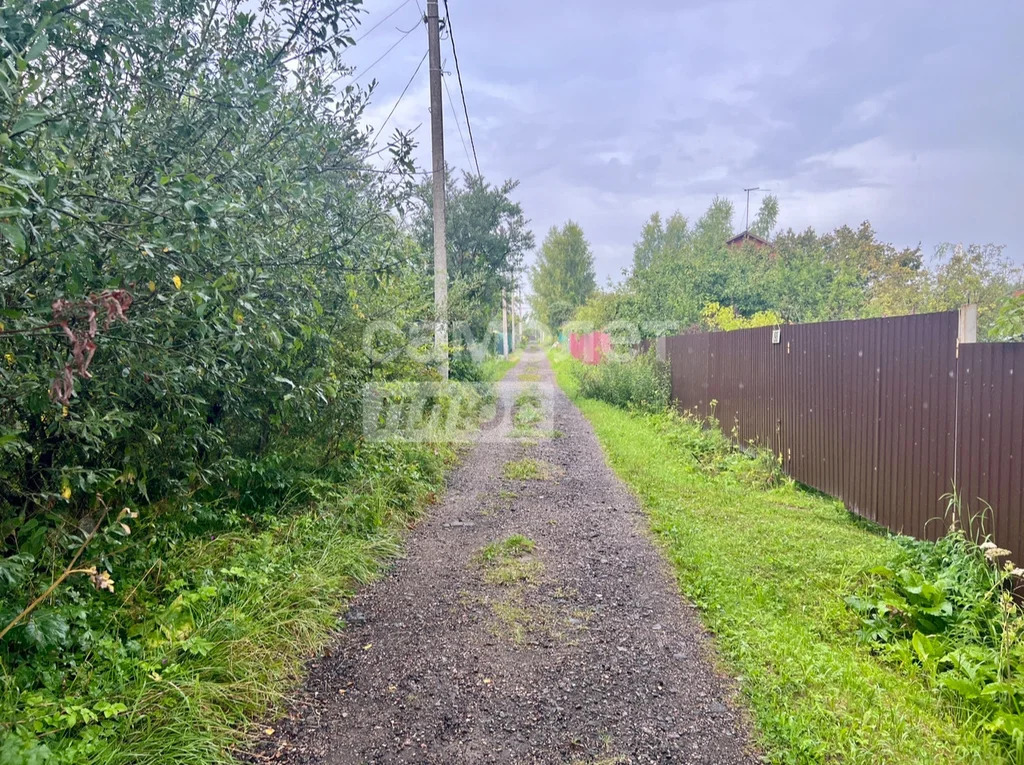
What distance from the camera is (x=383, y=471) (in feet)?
16.7

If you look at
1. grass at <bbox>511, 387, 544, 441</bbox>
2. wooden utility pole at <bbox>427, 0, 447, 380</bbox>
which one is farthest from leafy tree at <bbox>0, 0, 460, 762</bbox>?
grass at <bbox>511, 387, 544, 441</bbox>

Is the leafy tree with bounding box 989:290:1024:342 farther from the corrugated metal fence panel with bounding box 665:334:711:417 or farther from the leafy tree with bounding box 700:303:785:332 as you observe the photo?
the leafy tree with bounding box 700:303:785:332

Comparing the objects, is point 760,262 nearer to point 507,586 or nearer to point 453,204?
point 453,204

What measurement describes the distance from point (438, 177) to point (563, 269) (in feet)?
124

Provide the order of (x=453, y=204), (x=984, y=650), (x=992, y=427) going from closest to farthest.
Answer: (x=984, y=650) → (x=992, y=427) → (x=453, y=204)

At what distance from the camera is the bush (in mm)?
10523

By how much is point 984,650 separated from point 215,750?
3098 mm

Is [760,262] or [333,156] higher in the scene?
[760,262]

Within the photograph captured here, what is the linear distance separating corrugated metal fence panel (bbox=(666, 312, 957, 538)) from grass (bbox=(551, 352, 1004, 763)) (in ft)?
1.05

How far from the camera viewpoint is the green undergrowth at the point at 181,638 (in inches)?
75.5

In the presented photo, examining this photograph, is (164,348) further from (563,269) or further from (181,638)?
(563,269)

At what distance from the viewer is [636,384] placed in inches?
→ 430

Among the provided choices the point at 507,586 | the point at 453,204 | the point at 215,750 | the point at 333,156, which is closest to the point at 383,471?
the point at 507,586

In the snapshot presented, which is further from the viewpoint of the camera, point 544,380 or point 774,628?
point 544,380
